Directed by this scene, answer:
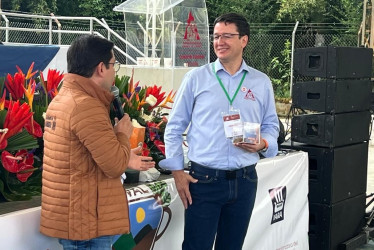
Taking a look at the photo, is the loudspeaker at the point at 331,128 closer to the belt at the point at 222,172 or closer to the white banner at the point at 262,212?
the white banner at the point at 262,212

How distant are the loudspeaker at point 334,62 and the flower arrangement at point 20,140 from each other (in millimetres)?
2329

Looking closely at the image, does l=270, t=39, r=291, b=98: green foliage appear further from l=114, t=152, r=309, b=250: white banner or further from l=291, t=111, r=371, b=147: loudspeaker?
l=114, t=152, r=309, b=250: white banner

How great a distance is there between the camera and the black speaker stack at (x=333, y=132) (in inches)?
178

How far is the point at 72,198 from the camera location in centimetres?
224

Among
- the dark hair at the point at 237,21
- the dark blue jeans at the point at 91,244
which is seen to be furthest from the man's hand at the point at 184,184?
the dark hair at the point at 237,21

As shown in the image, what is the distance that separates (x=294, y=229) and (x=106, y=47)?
105 inches

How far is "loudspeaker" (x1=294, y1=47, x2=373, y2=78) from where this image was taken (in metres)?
4.50

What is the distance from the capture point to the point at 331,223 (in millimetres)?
4566

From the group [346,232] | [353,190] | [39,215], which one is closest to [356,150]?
[353,190]

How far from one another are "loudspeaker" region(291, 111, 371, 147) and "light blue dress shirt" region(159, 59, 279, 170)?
167cm

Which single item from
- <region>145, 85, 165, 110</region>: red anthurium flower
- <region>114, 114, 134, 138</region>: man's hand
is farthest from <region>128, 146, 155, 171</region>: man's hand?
<region>145, 85, 165, 110</region>: red anthurium flower

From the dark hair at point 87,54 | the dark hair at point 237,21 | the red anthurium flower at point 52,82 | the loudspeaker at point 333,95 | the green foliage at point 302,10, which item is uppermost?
the green foliage at point 302,10

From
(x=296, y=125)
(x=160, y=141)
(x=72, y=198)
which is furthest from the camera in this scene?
(x=296, y=125)

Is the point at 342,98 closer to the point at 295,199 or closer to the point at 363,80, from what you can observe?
the point at 363,80
